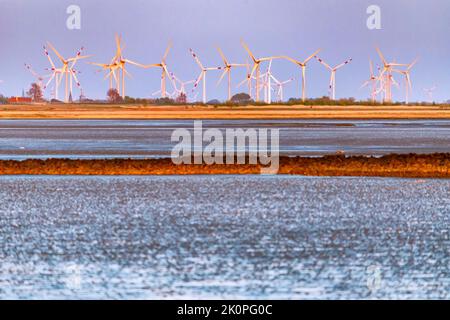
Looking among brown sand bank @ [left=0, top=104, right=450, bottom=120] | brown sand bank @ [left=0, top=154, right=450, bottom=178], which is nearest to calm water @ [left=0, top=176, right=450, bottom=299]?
brown sand bank @ [left=0, top=154, right=450, bottom=178]

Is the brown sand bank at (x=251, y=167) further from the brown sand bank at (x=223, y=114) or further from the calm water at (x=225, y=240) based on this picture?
the brown sand bank at (x=223, y=114)

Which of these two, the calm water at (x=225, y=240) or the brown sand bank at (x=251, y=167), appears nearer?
the calm water at (x=225, y=240)

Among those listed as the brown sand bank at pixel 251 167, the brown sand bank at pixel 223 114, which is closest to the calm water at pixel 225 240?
the brown sand bank at pixel 251 167

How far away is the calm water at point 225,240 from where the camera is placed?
17078 mm

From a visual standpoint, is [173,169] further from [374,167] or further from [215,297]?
[215,297]

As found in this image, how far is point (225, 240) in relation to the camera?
21688 mm

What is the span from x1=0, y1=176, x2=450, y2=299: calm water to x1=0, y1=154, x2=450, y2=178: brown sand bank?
13.2 feet

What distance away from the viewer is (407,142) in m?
60.1

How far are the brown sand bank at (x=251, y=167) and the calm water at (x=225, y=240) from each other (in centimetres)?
401

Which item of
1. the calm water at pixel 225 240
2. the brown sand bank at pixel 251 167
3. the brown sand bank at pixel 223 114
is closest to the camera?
the calm water at pixel 225 240

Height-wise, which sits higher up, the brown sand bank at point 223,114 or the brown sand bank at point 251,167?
the brown sand bank at point 251,167

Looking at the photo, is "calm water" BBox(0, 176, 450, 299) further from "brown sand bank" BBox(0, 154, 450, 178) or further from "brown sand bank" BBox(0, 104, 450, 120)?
"brown sand bank" BBox(0, 104, 450, 120)

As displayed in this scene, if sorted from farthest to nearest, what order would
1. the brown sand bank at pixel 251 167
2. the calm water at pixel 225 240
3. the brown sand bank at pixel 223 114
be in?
the brown sand bank at pixel 223 114 < the brown sand bank at pixel 251 167 < the calm water at pixel 225 240

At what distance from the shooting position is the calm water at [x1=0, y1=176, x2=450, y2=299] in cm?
1708
